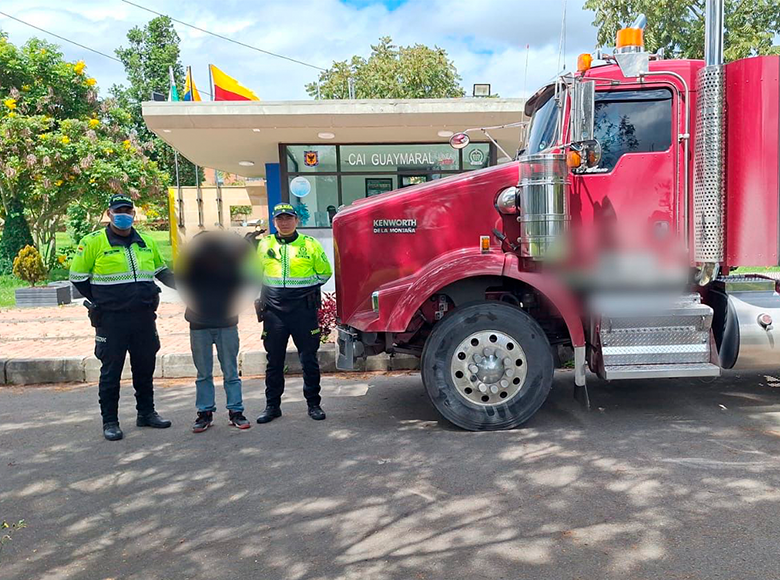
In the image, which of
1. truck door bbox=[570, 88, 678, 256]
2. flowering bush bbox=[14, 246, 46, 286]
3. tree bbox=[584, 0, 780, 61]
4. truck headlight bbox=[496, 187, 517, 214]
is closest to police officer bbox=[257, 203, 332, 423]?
truck headlight bbox=[496, 187, 517, 214]

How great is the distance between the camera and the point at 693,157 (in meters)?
4.96

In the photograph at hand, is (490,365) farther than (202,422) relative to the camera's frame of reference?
No

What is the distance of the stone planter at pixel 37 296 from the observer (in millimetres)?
12422

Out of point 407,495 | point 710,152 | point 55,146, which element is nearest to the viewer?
point 407,495

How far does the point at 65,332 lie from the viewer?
378 inches

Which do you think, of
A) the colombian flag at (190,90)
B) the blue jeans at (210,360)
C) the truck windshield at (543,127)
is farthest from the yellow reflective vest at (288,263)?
the colombian flag at (190,90)

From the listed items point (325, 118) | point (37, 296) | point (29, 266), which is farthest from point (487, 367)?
point (29, 266)

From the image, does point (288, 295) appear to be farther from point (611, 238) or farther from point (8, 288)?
point (8, 288)

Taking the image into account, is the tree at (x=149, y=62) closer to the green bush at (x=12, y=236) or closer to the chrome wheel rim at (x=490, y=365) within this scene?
the green bush at (x=12, y=236)

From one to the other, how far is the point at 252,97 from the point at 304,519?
418 inches

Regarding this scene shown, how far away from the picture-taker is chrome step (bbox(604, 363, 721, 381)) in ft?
16.0

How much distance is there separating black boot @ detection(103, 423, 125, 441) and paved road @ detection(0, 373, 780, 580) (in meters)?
0.08

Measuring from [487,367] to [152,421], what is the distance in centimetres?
267

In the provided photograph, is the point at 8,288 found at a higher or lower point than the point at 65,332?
higher
